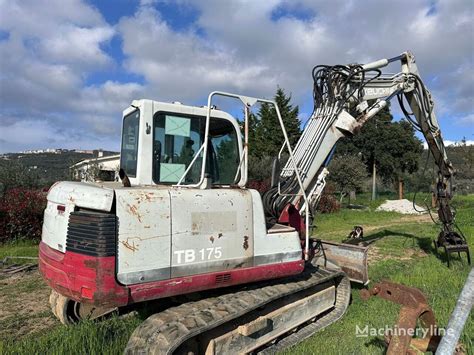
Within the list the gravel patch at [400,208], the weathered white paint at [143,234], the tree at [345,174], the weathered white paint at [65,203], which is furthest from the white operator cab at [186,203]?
the tree at [345,174]

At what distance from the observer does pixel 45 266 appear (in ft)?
14.3

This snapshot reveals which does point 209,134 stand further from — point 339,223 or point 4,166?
point 339,223

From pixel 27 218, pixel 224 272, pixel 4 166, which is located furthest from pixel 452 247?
pixel 4 166

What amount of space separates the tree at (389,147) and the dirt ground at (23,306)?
30042 millimetres

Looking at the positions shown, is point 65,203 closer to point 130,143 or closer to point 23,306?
point 130,143

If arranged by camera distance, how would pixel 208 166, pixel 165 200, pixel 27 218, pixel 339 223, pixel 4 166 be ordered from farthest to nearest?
pixel 339 223
pixel 4 166
pixel 27 218
pixel 208 166
pixel 165 200

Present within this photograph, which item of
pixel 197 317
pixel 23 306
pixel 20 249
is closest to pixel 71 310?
pixel 23 306

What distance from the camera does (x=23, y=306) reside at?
640cm

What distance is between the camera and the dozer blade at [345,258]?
6.39 m

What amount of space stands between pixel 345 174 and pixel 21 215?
68.0ft

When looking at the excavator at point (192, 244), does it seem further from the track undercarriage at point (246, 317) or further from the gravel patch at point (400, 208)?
the gravel patch at point (400, 208)

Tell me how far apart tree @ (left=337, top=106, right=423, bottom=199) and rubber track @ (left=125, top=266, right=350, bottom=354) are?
101 ft

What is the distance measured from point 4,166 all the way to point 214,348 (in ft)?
44.8

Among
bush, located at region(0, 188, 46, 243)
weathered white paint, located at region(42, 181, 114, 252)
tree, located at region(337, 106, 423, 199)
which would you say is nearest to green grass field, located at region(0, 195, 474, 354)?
weathered white paint, located at region(42, 181, 114, 252)
